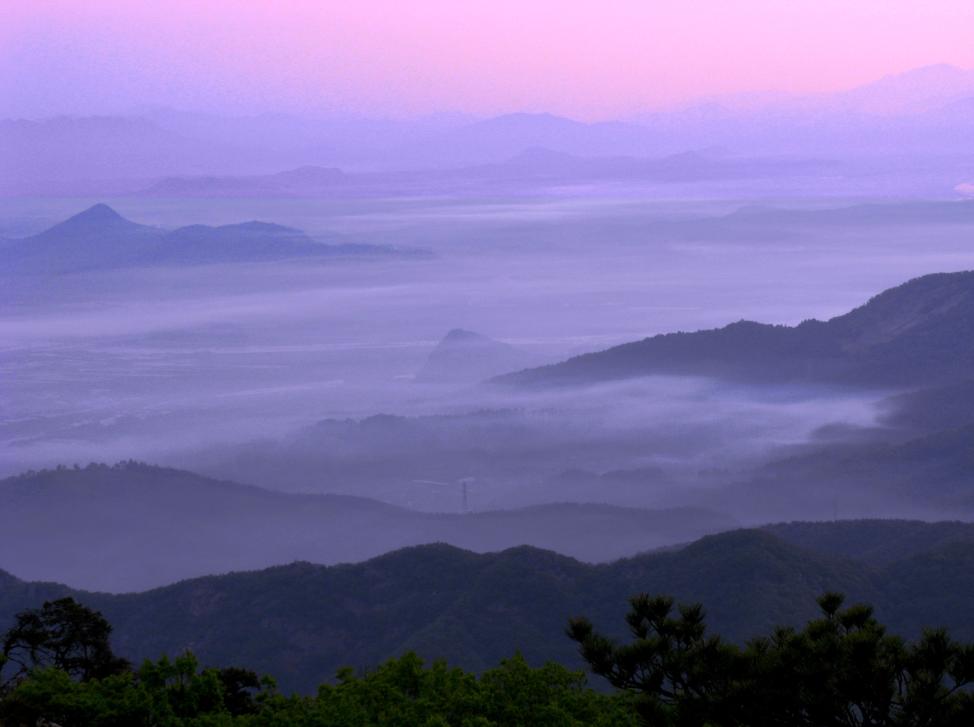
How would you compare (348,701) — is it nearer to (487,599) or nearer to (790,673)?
(790,673)

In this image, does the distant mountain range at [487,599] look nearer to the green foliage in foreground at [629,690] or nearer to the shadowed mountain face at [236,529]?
the shadowed mountain face at [236,529]

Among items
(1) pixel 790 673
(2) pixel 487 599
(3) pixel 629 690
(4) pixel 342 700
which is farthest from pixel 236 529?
(4) pixel 342 700

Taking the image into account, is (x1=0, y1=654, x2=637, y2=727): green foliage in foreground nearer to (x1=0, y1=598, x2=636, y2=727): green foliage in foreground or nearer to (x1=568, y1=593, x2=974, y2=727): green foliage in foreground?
(x1=0, y1=598, x2=636, y2=727): green foliage in foreground

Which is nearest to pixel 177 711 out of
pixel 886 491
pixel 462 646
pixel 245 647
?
pixel 462 646

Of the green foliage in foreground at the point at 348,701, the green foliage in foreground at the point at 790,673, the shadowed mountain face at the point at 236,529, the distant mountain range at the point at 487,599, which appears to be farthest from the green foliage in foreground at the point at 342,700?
the shadowed mountain face at the point at 236,529

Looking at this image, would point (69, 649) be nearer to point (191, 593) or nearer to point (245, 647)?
→ point (245, 647)

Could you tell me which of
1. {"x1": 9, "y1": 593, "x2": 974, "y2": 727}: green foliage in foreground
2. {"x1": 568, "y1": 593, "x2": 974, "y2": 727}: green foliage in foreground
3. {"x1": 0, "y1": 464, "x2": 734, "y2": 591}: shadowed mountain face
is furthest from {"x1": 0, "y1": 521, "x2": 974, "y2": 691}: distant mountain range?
{"x1": 9, "y1": 593, "x2": 974, "y2": 727}: green foliage in foreground
